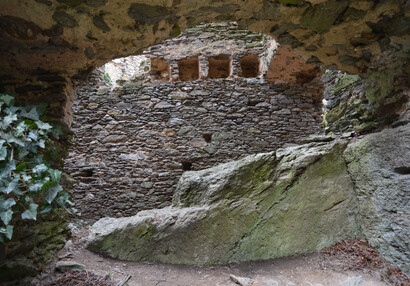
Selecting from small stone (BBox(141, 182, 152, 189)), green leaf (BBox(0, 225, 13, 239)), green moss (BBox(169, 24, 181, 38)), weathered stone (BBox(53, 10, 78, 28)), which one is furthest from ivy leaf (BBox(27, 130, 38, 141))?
small stone (BBox(141, 182, 152, 189))

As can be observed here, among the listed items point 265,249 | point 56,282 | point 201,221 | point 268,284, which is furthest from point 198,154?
point 56,282

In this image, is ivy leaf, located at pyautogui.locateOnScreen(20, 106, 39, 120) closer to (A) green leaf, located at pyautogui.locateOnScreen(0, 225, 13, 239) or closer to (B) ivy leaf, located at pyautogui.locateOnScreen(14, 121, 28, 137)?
(B) ivy leaf, located at pyautogui.locateOnScreen(14, 121, 28, 137)

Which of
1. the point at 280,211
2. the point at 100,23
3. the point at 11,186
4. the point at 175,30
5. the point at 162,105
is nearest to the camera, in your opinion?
the point at 11,186

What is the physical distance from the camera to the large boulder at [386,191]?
2199mm

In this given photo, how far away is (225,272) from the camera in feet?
8.60

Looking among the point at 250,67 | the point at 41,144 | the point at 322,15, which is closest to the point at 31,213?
the point at 41,144

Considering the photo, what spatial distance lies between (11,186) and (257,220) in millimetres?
2298

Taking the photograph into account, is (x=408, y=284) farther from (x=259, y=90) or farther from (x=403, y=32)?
(x=259, y=90)

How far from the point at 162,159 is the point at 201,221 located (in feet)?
7.71

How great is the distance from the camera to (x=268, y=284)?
229cm

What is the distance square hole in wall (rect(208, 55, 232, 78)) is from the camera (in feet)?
20.6

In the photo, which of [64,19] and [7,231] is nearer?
[7,231]

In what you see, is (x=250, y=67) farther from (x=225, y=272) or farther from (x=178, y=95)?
(x=225, y=272)

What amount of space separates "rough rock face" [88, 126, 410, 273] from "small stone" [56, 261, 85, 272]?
0.66 metres
